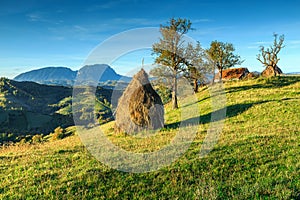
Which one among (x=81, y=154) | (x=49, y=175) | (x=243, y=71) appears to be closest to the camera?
(x=49, y=175)

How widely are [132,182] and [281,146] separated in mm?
8149

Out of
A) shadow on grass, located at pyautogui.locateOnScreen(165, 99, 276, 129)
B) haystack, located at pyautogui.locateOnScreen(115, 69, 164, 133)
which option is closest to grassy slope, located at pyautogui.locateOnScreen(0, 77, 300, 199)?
haystack, located at pyautogui.locateOnScreen(115, 69, 164, 133)

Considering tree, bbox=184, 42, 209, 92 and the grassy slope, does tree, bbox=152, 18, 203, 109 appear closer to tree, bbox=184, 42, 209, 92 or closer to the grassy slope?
tree, bbox=184, 42, 209, 92

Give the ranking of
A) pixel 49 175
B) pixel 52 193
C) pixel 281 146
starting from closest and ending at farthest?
1. pixel 52 193
2. pixel 49 175
3. pixel 281 146

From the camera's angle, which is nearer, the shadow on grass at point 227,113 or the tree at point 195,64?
the shadow on grass at point 227,113

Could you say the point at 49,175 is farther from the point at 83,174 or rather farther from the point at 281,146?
the point at 281,146

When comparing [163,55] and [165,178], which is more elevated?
[163,55]

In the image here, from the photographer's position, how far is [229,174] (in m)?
9.33

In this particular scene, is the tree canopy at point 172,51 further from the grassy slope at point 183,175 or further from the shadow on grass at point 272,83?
the grassy slope at point 183,175

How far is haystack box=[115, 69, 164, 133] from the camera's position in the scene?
20080mm

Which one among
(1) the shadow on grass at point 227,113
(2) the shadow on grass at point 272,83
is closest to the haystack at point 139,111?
(1) the shadow on grass at point 227,113

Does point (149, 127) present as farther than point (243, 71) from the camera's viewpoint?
No

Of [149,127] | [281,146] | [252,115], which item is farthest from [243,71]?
[281,146]

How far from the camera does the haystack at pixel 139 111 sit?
65.9ft
